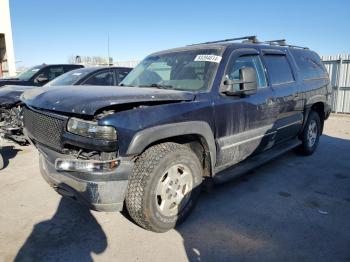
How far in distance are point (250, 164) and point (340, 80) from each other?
1015 cm

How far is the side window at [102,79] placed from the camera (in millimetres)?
6575

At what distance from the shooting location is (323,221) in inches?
134

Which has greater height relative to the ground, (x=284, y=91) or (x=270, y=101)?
(x=284, y=91)

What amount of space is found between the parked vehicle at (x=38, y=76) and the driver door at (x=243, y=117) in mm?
6354

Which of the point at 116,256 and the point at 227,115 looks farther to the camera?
the point at 227,115

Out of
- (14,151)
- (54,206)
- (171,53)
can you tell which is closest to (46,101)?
(54,206)

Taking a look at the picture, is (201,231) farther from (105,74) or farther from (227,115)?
(105,74)

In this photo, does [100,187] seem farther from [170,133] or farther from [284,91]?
[284,91]

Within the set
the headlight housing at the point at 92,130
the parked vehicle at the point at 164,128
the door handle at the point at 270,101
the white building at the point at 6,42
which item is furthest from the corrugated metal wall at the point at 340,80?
the white building at the point at 6,42

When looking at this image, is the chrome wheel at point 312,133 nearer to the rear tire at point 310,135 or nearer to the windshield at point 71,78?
the rear tire at point 310,135

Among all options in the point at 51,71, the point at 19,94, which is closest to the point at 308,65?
the point at 19,94

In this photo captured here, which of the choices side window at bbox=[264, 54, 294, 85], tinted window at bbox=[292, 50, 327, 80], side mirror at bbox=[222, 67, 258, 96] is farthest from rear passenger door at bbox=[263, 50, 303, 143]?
side mirror at bbox=[222, 67, 258, 96]

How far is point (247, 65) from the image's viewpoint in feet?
13.7

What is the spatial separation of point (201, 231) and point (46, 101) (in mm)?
2071
